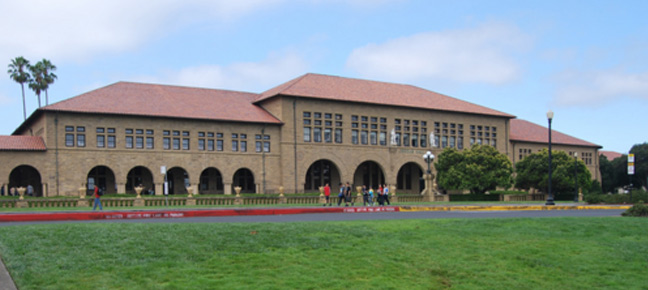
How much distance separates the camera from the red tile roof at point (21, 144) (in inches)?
1813

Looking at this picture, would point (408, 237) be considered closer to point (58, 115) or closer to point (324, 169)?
point (58, 115)

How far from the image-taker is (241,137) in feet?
181

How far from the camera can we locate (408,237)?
13930mm

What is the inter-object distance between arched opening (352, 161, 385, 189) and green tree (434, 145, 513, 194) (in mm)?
8008

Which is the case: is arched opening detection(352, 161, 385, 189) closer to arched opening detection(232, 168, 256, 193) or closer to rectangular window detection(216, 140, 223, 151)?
arched opening detection(232, 168, 256, 193)

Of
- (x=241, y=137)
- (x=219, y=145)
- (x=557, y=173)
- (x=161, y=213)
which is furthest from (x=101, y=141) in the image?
(x=557, y=173)

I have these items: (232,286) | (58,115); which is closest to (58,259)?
(232,286)

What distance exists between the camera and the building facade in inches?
1901

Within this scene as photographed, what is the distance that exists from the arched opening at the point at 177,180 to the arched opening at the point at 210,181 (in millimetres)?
1636

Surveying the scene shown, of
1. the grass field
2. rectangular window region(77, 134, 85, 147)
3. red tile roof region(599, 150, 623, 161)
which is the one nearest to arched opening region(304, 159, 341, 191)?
rectangular window region(77, 134, 85, 147)

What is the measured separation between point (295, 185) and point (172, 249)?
44.4 metres

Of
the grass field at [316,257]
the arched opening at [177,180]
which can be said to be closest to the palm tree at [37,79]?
the arched opening at [177,180]

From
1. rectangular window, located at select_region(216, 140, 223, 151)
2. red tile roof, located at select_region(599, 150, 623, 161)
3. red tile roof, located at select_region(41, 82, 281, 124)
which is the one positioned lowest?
red tile roof, located at select_region(599, 150, 623, 161)

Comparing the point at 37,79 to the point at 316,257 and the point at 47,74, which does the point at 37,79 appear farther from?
the point at 316,257
